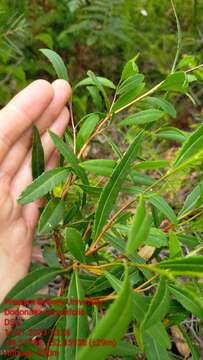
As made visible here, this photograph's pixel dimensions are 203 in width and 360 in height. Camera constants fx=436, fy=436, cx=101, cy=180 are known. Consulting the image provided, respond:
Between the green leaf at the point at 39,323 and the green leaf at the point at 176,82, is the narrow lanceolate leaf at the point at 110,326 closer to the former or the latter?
the green leaf at the point at 39,323

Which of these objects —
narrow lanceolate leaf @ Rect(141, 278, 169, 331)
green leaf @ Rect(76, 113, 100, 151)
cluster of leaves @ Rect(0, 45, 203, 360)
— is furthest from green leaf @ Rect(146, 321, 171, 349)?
green leaf @ Rect(76, 113, 100, 151)

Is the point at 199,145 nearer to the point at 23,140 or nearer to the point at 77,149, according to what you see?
the point at 77,149

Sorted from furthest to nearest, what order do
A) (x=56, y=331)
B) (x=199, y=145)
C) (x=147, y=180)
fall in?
(x=147, y=180)
(x=56, y=331)
(x=199, y=145)

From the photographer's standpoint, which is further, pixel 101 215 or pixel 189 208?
pixel 189 208

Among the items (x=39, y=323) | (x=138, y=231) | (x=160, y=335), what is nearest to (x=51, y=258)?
(x=39, y=323)

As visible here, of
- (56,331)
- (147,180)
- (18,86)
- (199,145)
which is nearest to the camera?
(199,145)

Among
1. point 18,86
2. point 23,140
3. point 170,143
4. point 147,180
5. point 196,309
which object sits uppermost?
point 18,86

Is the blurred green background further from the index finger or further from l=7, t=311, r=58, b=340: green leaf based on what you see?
l=7, t=311, r=58, b=340: green leaf

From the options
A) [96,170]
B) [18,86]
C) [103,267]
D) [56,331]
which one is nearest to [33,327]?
[56,331]
